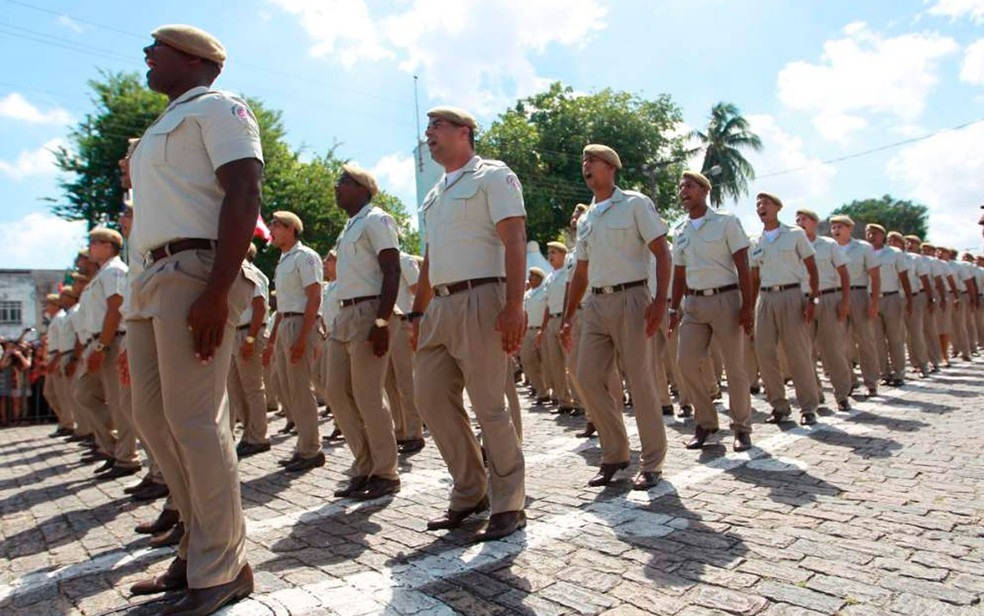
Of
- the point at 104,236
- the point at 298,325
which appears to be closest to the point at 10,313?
the point at 104,236

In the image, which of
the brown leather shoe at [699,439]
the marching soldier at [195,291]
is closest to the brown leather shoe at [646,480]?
the brown leather shoe at [699,439]

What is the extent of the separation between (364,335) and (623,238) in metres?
1.99

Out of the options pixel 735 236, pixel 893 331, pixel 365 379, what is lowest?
pixel 893 331

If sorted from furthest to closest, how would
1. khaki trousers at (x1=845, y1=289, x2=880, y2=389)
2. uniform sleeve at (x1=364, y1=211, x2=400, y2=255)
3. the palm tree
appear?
the palm tree
khaki trousers at (x1=845, y1=289, x2=880, y2=389)
uniform sleeve at (x1=364, y1=211, x2=400, y2=255)

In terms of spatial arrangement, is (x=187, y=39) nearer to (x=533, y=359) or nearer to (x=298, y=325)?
(x=298, y=325)

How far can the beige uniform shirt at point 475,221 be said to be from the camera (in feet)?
12.8

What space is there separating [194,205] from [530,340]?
952 centimetres

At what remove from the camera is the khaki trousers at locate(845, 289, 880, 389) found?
31.1 feet

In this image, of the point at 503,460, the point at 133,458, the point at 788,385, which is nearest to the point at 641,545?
the point at 503,460

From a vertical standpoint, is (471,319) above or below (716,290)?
below

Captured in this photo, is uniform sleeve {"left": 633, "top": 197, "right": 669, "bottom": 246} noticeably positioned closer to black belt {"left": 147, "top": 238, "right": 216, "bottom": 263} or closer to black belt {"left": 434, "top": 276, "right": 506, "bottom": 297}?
black belt {"left": 434, "top": 276, "right": 506, "bottom": 297}

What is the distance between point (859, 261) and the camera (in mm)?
9875

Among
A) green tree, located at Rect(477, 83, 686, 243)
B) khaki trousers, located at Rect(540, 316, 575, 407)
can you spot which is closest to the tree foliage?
green tree, located at Rect(477, 83, 686, 243)

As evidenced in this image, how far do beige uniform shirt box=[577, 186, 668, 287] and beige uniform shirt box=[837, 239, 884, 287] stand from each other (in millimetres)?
5889
